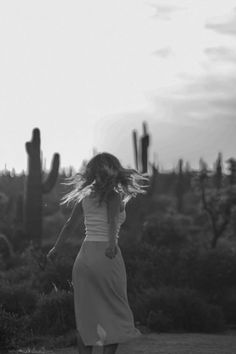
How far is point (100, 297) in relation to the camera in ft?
21.6

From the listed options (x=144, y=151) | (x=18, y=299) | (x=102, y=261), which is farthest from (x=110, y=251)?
(x=144, y=151)

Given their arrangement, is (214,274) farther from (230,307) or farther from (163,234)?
(163,234)

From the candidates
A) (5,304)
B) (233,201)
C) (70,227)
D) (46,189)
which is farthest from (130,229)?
(70,227)

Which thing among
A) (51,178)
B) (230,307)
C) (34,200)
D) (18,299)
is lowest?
(230,307)

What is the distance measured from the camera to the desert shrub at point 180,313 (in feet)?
36.6

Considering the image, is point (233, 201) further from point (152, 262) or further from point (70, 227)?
point (70, 227)

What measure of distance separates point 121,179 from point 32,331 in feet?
16.1

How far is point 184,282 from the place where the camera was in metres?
14.8

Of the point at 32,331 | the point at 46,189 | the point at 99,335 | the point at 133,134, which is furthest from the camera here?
the point at 133,134

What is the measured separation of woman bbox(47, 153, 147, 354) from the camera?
6.48 m

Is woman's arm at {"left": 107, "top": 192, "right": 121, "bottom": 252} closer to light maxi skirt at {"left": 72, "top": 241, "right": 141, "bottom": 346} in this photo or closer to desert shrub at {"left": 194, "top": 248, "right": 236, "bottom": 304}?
light maxi skirt at {"left": 72, "top": 241, "right": 141, "bottom": 346}

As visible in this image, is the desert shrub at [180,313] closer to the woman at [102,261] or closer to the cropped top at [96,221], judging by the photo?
the woman at [102,261]

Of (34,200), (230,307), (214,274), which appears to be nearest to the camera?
(230,307)

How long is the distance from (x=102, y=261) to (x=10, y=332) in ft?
10.9
